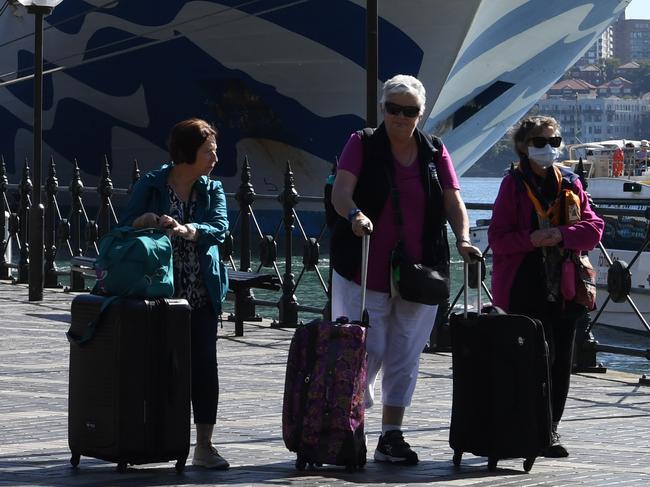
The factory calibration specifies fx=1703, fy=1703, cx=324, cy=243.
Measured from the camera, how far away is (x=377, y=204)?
259 inches

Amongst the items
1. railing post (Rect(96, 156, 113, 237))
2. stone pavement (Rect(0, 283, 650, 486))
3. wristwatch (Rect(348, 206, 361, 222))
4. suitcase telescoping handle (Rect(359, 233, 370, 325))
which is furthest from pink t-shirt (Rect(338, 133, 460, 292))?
railing post (Rect(96, 156, 113, 237))

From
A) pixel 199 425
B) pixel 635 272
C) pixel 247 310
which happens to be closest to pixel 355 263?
pixel 199 425

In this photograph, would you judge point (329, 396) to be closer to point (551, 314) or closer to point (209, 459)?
point (209, 459)

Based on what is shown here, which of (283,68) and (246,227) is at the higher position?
(283,68)

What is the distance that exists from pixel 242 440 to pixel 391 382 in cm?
85

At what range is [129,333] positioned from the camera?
20.5ft

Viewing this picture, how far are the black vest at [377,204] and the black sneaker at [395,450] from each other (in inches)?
25.1

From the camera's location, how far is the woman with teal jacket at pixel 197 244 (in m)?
6.49

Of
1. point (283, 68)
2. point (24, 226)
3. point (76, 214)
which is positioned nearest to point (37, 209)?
point (76, 214)

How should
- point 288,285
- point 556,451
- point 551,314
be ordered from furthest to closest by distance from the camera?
point 288,285 → point 551,314 → point 556,451

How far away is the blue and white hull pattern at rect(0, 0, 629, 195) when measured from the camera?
2595 cm

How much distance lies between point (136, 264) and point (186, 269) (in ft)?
1.14

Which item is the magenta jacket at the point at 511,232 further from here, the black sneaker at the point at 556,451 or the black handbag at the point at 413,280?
the black sneaker at the point at 556,451

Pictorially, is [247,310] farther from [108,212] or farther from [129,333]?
[129,333]
